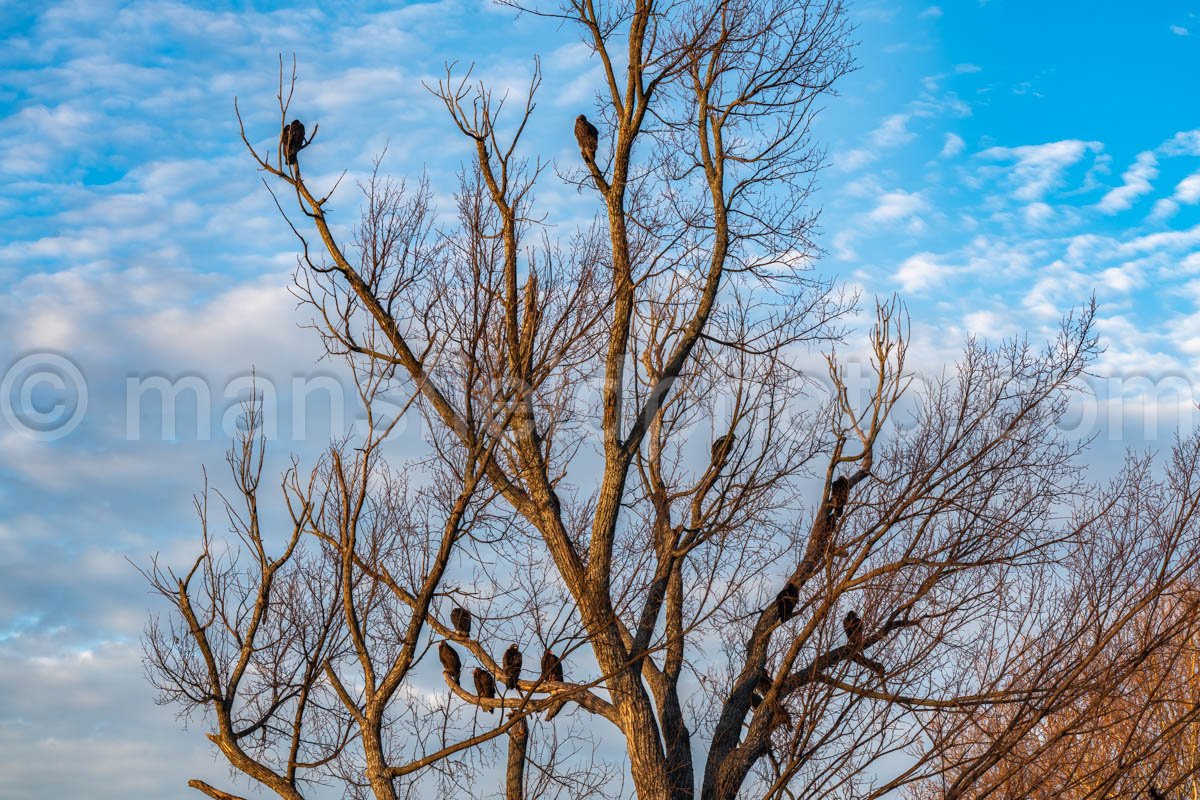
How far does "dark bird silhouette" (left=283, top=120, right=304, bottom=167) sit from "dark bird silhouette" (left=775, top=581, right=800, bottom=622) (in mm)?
4855

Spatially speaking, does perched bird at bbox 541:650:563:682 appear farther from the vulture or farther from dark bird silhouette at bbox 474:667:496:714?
the vulture

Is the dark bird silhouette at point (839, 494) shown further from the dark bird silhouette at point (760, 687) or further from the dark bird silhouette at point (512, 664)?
the dark bird silhouette at point (512, 664)

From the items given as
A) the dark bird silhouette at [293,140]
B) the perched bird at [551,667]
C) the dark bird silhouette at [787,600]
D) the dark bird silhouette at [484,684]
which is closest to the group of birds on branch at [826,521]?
the dark bird silhouette at [787,600]

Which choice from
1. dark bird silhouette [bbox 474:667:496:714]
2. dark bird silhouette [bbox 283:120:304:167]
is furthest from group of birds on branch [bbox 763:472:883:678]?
dark bird silhouette [bbox 283:120:304:167]

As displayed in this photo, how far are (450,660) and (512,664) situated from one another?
0.47m

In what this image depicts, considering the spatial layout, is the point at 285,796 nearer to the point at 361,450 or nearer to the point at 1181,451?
the point at 361,450

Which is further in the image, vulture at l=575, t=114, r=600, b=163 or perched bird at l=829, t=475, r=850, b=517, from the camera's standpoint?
vulture at l=575, t=114, r=600, b=163

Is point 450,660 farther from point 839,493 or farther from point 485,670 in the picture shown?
point 839,493

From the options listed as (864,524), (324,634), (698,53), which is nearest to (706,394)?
(864,524)

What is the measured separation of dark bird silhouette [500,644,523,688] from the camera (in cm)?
790

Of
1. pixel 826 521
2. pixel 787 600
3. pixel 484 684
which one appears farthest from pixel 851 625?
pixel 484 684

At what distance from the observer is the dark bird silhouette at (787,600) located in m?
8.18

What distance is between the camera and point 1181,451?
9.54 metres

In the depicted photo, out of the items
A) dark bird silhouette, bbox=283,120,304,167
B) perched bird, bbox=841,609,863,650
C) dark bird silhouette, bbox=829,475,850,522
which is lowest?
perched bird, bbox=841,609,863,650
